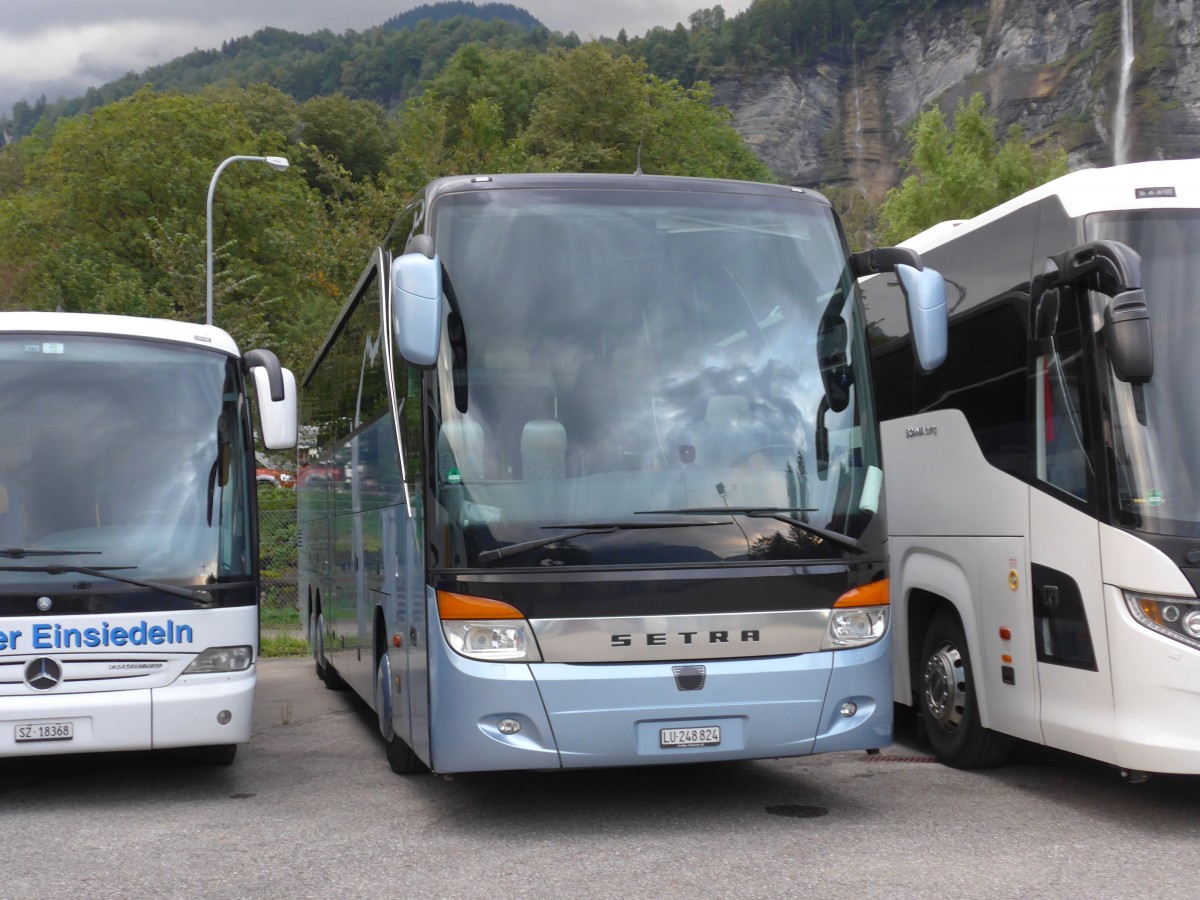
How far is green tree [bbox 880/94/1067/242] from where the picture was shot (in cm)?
3650

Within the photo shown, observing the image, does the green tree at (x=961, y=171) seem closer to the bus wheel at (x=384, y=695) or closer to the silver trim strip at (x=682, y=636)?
the bus wheel at (x=384, y=695)

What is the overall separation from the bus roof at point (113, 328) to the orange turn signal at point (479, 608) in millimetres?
2969

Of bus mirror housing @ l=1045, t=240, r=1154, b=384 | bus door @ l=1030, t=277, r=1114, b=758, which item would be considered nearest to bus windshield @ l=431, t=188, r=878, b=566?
bus door @ l=1030, t=277, r=1114, b=758

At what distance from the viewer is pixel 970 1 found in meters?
147

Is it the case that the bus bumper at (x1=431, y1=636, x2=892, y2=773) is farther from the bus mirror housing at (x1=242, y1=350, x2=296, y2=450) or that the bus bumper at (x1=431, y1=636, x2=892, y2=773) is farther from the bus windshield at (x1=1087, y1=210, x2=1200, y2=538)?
the bus mirror housing at (x1=242, y1=350, x2=296, y2=450)

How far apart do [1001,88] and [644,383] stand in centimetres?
12882

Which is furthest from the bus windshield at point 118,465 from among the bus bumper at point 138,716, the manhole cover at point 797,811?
the manhole cover at point 797,811

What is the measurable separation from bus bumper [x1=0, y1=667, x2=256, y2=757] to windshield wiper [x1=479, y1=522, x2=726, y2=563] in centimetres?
225

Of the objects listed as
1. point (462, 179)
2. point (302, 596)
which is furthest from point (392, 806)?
point (302, 596)

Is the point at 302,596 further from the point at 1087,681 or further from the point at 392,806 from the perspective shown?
the point at 1087,681

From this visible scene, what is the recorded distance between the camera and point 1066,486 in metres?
7.33

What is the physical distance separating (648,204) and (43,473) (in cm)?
375

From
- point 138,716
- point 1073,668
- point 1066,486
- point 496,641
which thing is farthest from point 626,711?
point 138,716

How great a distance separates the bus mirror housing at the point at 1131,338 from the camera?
6.54 meters
